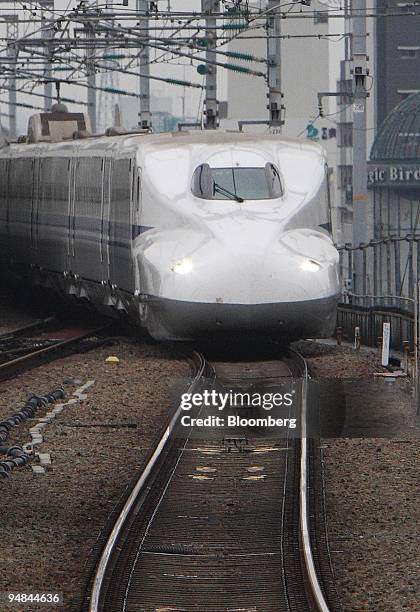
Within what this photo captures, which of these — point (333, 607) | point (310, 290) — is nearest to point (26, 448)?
point (333, 607)

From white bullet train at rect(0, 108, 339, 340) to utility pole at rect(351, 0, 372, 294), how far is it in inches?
259

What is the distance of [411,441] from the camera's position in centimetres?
1562

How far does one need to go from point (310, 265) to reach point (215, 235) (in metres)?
1.31

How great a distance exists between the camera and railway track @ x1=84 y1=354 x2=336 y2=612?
966 centimetres

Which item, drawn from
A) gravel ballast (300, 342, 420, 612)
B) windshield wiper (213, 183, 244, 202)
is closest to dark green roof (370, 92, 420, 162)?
windshield wiper (213, 183, 244, 202)

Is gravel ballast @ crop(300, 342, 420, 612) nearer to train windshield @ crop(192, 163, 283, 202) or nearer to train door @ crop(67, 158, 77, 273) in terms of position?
train windshield @ crop(192, 163, 283, 202)

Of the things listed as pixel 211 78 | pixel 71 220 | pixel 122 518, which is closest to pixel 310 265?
pixel 71 220

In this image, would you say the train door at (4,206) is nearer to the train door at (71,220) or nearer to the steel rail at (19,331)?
the steel rail at (19,331)

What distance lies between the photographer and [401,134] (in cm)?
10188

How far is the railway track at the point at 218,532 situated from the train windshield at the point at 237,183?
676cm

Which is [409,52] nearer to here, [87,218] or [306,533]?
[87,218]

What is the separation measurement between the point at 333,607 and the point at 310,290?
42.6 ft

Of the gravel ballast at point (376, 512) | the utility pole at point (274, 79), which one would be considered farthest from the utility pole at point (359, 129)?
the gravel ballast at point (376, 512)

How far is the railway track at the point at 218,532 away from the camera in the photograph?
966 cm
